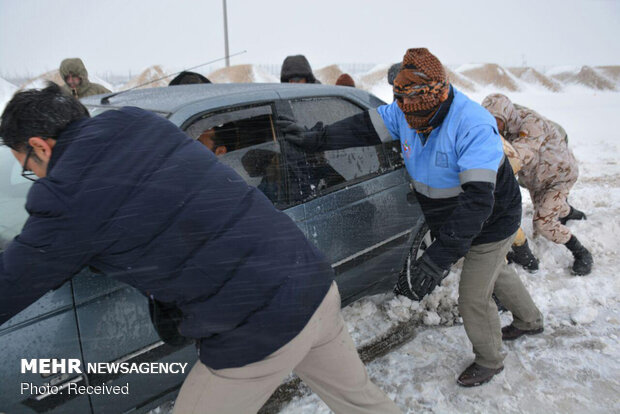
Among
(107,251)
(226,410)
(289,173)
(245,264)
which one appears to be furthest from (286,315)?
(289,173)

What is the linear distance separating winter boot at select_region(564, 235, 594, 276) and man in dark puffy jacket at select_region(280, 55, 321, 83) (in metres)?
3.23

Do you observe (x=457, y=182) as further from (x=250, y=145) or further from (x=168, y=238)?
(x=168, y=238)

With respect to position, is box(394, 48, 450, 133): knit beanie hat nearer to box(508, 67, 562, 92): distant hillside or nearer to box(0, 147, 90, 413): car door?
box(0, 147, 90, 413): car door

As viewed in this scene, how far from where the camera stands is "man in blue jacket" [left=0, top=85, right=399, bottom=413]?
3.76 ft

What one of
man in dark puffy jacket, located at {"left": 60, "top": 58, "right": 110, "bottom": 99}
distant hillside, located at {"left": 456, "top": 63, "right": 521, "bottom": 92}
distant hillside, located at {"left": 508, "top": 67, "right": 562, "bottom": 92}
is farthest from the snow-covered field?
distant hillside, located at {"left": 508, "top": 67, "right": 562, "bottom": 92}

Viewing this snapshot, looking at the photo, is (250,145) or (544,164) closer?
(250,145)

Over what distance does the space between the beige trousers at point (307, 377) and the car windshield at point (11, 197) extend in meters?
1.10

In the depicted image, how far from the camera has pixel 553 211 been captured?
12.4 feet

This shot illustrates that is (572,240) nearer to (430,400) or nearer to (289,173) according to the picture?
(430,400)

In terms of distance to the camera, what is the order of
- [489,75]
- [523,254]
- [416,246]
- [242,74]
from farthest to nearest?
[489,75] < [242,74] < [523,254] < [416,246]

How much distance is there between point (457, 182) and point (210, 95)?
4.50ft

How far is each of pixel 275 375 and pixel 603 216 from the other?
4665 mm

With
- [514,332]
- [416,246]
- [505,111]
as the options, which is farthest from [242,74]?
[514,332]

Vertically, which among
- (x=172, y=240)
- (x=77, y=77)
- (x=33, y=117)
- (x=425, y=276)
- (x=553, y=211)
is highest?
(x=33, y=117)
